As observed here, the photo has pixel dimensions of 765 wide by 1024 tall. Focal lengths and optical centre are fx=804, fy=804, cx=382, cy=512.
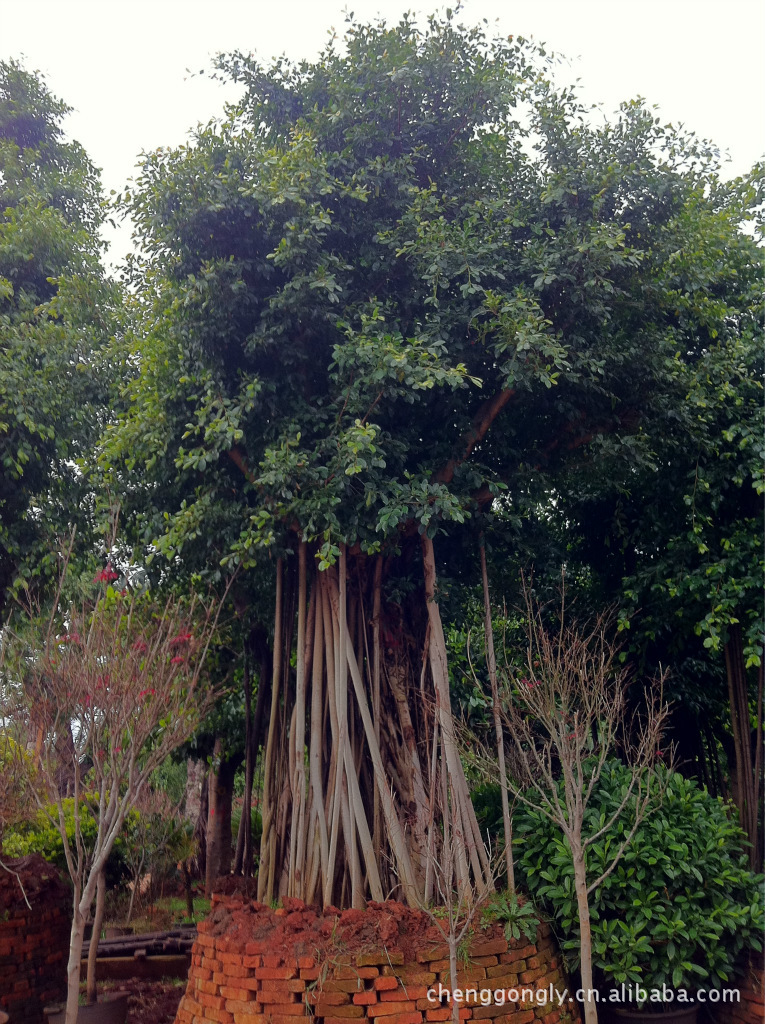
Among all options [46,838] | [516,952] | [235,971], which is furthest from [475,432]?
[46,838]

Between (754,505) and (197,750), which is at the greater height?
(754,505)

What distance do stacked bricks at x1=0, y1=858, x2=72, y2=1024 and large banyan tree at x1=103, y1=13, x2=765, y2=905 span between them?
2209 millimetres

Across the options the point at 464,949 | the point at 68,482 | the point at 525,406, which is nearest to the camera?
the point at 464,949

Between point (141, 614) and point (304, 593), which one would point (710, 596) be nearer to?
point (304, 593)

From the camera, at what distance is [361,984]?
14.5ft

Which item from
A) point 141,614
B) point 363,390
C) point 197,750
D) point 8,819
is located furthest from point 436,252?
point 197,750

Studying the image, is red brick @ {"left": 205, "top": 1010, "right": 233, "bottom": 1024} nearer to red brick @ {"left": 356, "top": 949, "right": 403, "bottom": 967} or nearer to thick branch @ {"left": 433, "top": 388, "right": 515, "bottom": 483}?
red brick @ {"left": 356, "top": 949, "right": 403, "bottom": 967}

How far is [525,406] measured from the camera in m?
6.39

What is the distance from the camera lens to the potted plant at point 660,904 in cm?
492

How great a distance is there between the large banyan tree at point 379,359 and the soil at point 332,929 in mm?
287

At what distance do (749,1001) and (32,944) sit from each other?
5275 mm

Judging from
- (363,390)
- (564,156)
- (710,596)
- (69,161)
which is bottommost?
(710,596)

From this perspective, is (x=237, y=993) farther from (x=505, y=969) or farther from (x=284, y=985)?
→ (x=505, y=969)

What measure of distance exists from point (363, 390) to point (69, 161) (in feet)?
17.6
